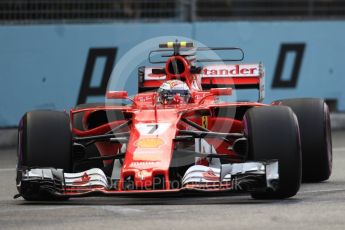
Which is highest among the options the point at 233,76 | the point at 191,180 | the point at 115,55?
the point at 233,76

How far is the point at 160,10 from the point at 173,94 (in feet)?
23.2

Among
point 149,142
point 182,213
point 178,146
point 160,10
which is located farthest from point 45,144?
point 160,10

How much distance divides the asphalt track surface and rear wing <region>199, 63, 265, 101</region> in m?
2.04

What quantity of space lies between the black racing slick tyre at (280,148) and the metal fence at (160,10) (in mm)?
7448

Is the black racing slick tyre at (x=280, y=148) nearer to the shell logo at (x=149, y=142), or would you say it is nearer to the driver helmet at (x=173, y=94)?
the shell logo at (x=149, y=142)

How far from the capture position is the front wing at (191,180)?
10.4 meters

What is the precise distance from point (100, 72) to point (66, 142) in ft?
→ 22.0

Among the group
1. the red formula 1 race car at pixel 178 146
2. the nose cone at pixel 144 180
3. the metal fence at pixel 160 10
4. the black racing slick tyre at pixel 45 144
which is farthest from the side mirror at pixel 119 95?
the metal fence at pixel 160 10

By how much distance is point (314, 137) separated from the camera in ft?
40.5

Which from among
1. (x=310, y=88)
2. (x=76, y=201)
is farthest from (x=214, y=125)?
(x=310, y=88)

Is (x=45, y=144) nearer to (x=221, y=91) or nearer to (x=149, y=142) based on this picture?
(x=149, y=142)

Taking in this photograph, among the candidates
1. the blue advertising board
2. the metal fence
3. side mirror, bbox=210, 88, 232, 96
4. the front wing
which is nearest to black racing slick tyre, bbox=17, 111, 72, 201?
the front wing

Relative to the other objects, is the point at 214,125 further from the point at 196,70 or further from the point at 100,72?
the point at 100,72

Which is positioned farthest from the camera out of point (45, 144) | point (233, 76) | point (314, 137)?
point (233, 76)
